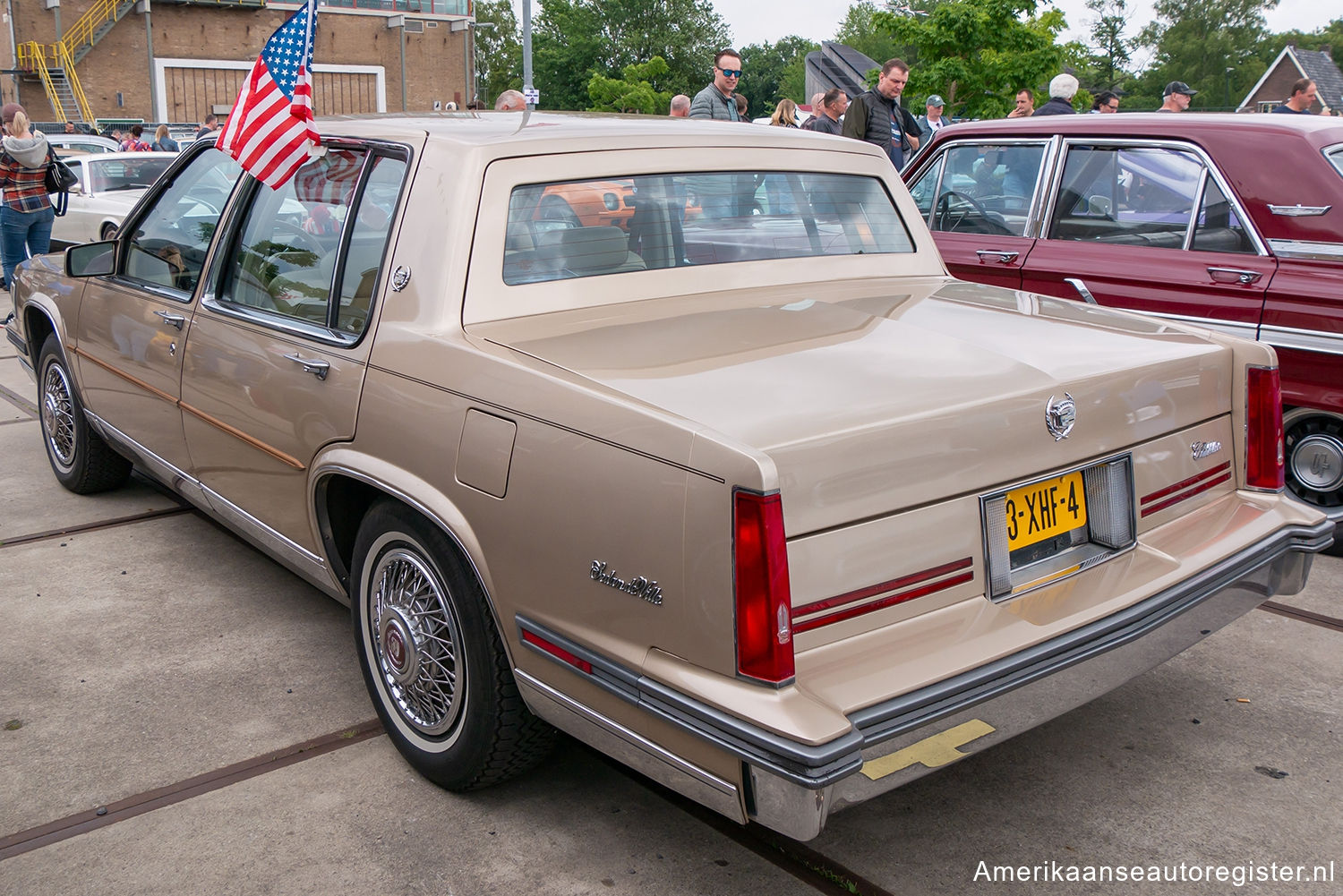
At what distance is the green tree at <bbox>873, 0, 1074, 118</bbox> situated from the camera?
82.9 ft

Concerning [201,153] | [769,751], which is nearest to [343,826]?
[769,751]

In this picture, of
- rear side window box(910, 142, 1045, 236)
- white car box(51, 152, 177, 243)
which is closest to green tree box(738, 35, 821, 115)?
white car box(51, 152, 177, 243)

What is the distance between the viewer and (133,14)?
149 feet

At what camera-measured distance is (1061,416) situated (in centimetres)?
256

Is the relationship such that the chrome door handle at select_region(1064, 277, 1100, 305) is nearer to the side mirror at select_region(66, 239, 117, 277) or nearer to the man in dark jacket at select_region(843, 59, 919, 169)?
the man in dark jacket at select_region(843, 59, 919, 169)

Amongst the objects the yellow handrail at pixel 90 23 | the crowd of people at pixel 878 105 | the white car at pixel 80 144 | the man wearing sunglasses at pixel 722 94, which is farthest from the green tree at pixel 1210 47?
the man wearing sunglasses at pixel 722 94

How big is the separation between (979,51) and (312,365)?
2562cm

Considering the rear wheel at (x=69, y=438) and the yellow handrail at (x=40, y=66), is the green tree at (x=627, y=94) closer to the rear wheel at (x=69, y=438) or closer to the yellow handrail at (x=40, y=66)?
the yellow handrail at (x=40, y=66)

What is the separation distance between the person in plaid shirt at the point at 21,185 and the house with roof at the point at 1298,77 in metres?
44.4

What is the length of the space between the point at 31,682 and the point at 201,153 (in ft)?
6.71

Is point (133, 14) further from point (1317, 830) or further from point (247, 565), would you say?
point (1317, 830)

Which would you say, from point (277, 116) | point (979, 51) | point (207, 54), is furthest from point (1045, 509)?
point (207, 54)

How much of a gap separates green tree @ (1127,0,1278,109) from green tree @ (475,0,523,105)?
156 feet

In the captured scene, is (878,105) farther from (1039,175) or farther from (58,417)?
(58,417)
